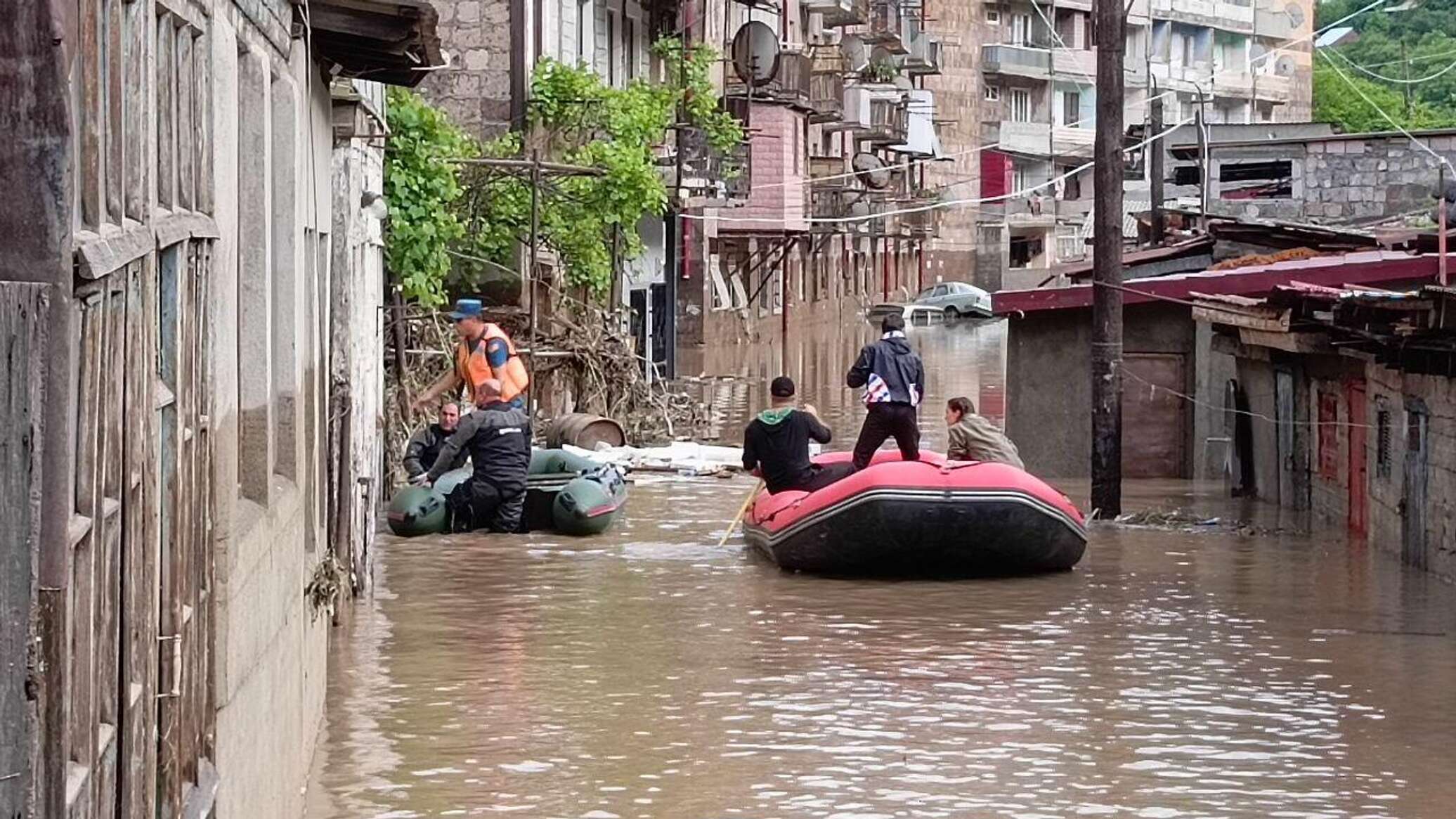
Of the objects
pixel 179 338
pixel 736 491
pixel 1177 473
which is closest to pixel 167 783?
pixel 179 338

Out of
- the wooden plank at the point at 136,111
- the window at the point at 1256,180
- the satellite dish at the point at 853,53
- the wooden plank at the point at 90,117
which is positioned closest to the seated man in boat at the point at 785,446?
the wooden plank at the point at 136,111

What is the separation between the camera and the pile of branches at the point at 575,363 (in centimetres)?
2558

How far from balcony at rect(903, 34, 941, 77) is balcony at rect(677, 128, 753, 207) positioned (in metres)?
40.0

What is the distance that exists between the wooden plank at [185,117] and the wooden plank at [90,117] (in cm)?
174

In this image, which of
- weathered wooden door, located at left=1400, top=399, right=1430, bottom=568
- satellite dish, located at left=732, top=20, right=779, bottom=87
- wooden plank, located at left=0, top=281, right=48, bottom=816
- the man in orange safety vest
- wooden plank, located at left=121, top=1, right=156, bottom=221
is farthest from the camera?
satellite dish, located at left=732, top=20, right=779, bottom=87

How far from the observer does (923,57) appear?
8794 centimetres

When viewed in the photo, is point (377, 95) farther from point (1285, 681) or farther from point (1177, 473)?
point (1177, 473)

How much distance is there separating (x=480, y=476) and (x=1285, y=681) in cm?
808

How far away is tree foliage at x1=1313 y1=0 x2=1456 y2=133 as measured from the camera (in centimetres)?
9100

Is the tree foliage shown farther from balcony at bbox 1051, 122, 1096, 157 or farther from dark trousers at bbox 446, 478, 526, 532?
dark trousers at bbox 446, 478, 526, 532

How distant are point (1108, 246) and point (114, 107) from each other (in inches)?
733

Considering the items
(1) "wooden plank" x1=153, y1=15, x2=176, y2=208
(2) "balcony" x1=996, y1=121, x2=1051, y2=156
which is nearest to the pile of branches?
(1) "wooden plank" x1=153, y1=15, x2=176, y2=208

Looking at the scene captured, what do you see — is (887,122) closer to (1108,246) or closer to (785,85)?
(785,85)

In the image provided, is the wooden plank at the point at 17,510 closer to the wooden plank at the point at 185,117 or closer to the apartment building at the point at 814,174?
the wooden plank at the point at 185,117
